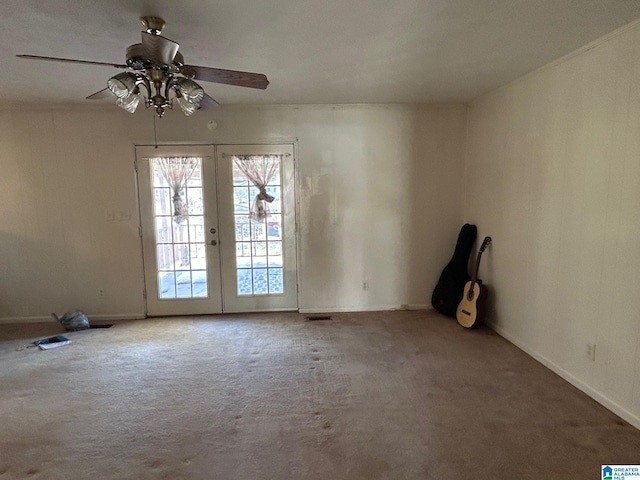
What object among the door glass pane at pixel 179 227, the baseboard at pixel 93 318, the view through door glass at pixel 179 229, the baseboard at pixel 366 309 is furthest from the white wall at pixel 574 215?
the baseboard at pixel 93 318

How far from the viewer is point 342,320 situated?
14.5 ft

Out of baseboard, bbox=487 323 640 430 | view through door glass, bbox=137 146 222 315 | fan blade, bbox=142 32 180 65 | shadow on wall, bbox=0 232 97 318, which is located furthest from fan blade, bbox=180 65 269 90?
shadow on wall, bbox=0 232 97 318

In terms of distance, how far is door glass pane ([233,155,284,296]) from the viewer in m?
4.49

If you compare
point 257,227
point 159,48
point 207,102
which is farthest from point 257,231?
point 159,48

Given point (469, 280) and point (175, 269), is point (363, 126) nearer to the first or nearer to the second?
point (469, 280)

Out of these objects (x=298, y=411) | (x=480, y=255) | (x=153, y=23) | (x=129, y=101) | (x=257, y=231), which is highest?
(x=153, y=23)

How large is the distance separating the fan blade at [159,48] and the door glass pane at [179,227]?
8.37ft

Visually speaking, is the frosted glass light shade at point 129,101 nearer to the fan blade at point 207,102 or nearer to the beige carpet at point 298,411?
the fan blade at point 207,102

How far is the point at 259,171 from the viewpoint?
14.7 ft

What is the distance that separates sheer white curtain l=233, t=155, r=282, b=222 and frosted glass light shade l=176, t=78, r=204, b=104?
219 cm

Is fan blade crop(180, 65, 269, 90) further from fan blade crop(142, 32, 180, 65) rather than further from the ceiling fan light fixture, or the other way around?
the ceiling fan light fixture

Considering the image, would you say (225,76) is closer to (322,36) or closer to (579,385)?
(322,36)

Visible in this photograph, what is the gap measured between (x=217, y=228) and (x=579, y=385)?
3823 mm

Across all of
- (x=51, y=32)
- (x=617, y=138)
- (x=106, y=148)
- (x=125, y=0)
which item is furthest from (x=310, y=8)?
(x=106, y=148)
